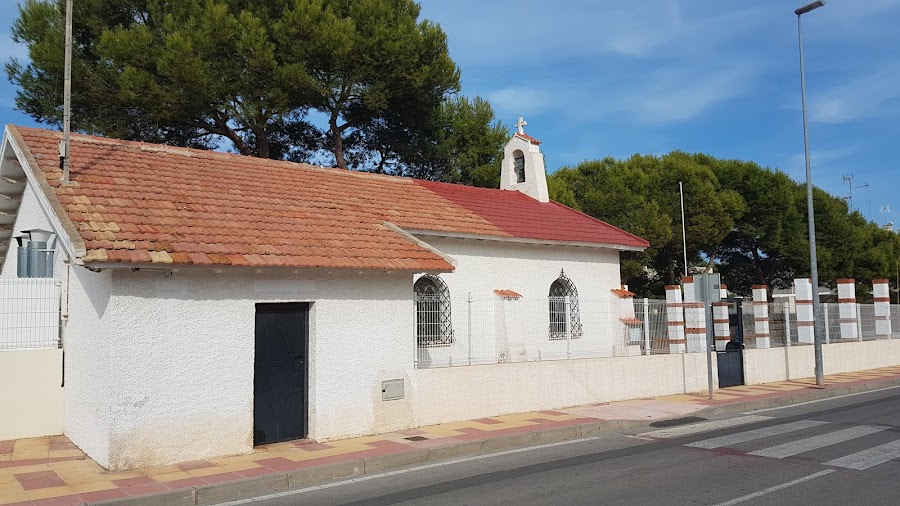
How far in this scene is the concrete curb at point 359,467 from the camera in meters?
7.73

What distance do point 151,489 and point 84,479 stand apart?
1.08 m

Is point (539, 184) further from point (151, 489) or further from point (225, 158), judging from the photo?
point (151, 489)

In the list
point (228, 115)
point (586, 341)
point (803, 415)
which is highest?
point (228, 115)

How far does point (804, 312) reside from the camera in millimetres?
21469

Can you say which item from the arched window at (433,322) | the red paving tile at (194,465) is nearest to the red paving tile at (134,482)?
the red paving tile at (194,465)

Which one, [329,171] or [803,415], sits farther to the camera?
[329,171]

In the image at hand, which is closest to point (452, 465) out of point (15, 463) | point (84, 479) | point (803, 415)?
point (84, 479)

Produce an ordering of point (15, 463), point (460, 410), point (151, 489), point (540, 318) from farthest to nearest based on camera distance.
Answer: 1. point (540, 318)
2. point (460, 410)
3. point (15, 463)
4. point (151, 489)

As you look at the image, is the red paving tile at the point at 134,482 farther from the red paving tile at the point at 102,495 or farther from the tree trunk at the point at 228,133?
the tree trunk at the point at 228,133

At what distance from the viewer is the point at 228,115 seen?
2522cm

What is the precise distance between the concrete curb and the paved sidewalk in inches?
0.5

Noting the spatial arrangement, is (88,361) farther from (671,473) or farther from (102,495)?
(671,473)

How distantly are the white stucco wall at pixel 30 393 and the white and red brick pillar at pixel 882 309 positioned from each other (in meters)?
24.8

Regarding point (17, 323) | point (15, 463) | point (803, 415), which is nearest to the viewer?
point (15, 463)
